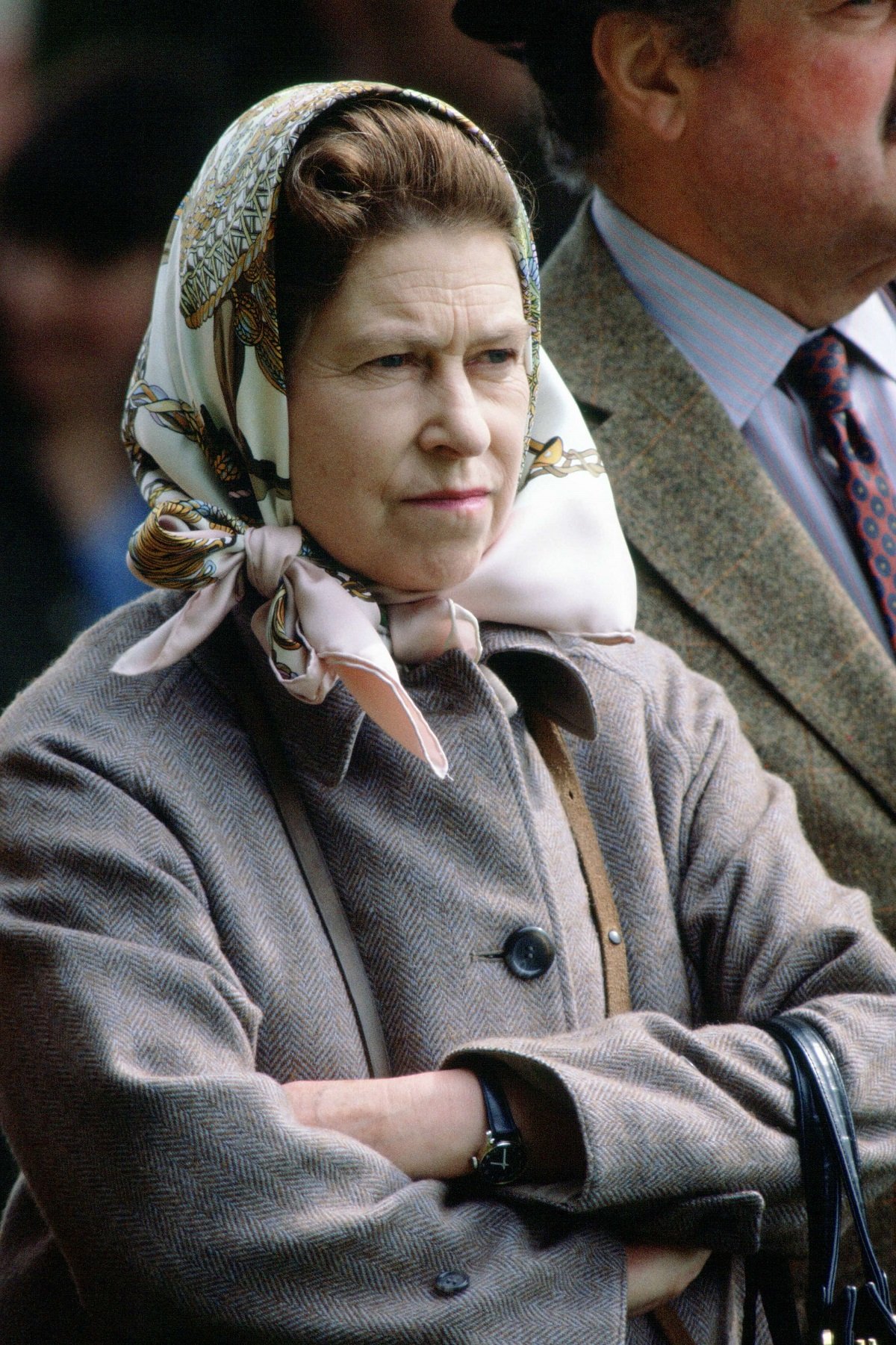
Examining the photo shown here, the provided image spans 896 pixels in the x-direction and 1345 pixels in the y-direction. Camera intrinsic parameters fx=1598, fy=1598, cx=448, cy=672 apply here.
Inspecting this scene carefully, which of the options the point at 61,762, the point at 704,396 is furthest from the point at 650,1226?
the point at 704,396

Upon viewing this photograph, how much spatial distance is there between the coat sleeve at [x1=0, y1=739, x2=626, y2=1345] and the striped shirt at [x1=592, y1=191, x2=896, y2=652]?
5.47 feet

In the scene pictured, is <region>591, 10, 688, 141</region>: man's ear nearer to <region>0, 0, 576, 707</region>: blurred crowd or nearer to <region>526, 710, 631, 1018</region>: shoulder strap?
<region>0, 0, 576, 707</region>: blurred crowd

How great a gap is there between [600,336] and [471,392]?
3.68 feet

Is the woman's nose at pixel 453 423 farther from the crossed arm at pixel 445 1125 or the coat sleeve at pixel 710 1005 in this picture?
the crossed arm at pixel 445 1125

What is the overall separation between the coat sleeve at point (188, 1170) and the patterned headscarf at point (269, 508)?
0.31 m

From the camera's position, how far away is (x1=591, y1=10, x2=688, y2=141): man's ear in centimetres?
317

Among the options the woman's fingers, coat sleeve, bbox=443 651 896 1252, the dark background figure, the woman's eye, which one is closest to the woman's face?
the woman's eye

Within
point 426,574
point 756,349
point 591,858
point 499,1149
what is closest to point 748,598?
point 756,349

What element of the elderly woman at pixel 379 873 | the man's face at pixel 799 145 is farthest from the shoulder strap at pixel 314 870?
the man's face at pixel 799 145

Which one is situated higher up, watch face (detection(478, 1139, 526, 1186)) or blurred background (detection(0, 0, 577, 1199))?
blurred background (detection(0, 0, 577, 1199))

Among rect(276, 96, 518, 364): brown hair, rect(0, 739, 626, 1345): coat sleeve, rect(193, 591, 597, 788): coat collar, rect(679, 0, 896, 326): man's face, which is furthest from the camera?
rect(679, 0, 896, 326): man's face

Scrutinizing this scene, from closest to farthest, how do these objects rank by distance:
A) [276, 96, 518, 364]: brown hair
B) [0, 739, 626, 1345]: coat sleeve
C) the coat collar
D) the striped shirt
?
[0, 739, 626, 1345]: coat sleeve
[276, 96, 518, 364]: brown hair
the coat collar
the striped shirt

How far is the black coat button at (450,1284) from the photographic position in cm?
179

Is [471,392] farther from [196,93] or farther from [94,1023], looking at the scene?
[196,93]
